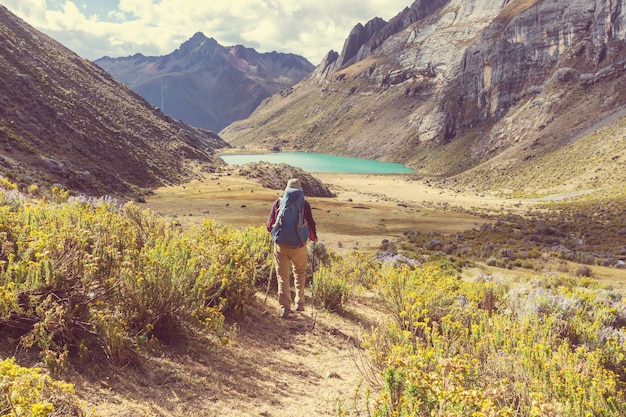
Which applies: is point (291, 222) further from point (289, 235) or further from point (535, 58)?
point (535, 58)

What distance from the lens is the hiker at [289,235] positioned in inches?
238

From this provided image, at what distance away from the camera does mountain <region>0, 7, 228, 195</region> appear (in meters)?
26.5

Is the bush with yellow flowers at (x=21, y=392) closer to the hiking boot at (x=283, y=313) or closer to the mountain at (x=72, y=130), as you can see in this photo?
the hiking boot at (x=283, y=313)

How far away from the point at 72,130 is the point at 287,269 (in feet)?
122

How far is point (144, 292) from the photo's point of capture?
156 inches

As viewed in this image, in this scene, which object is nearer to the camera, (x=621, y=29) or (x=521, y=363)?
(x=521, y=363)

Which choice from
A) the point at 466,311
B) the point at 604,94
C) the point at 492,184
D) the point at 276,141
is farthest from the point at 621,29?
the point at 276,141

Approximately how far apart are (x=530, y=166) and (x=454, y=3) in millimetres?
118006

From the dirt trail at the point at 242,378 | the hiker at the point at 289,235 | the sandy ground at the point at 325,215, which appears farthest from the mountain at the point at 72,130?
the dirt trail at the point at 242,378

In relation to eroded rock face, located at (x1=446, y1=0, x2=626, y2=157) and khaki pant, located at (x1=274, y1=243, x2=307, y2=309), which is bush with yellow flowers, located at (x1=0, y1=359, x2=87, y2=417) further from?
eroded rock face, located at (x1=446, y1=0, x2=626, y2=157)

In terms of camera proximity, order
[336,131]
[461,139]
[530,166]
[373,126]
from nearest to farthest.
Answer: [530,166] < [461,139] < [373,126] < [336,131]

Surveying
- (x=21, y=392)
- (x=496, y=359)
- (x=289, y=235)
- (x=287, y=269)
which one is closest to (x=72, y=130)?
(x=287, y=269)

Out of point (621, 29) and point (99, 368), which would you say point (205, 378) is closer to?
point (99, 368)

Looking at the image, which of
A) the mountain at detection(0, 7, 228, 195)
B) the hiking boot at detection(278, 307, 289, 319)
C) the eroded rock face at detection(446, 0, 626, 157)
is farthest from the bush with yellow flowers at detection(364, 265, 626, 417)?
the eroded rock face at detection(446, 0, 626, 157)
